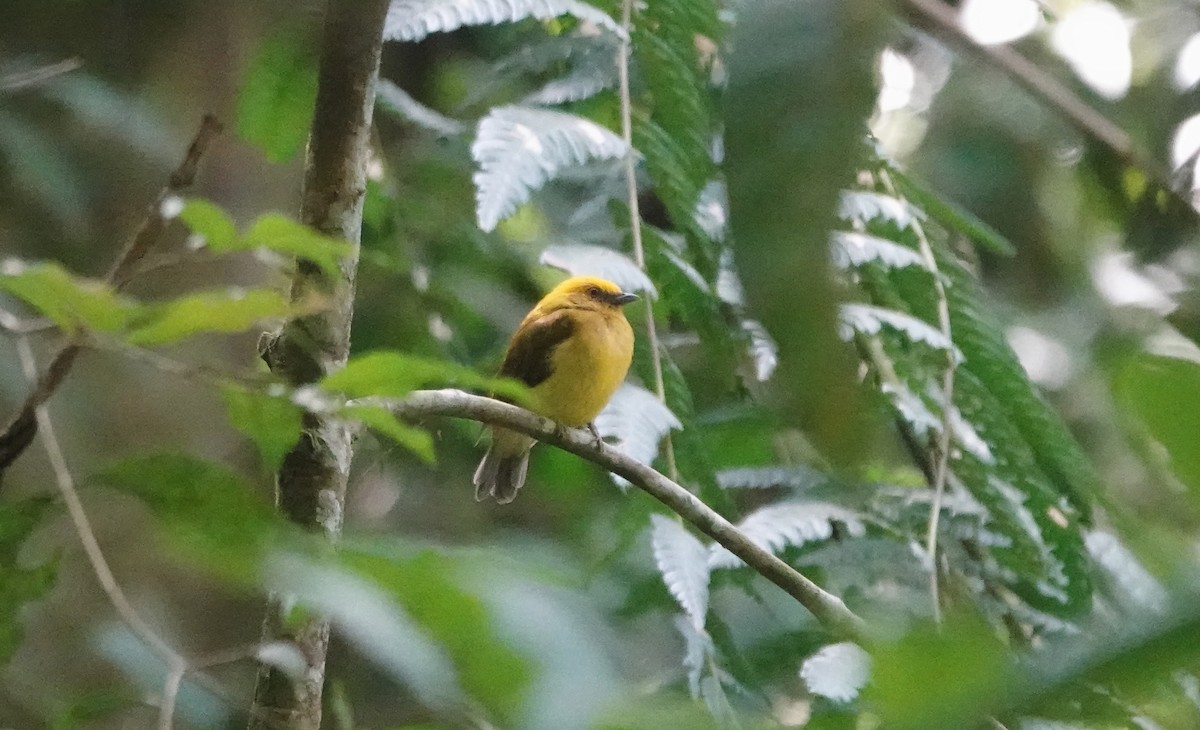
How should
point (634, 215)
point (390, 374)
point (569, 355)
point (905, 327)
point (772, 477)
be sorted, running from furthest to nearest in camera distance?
point (569, 355), point (772, 477), point (634, 215), point (905, 327), point (390, 374)

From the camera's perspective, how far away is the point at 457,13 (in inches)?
61.8

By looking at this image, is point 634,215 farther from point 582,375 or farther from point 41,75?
point 582,375

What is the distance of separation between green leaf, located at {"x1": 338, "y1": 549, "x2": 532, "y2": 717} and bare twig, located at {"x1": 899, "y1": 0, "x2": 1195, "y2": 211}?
10.4 inches

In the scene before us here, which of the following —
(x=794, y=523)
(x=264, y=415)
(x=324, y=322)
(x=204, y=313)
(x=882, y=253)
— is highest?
(x=204, y=313)

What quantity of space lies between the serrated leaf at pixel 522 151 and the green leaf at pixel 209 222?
91 centimetres

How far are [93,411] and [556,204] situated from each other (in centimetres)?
120

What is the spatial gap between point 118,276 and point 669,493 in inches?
36.9

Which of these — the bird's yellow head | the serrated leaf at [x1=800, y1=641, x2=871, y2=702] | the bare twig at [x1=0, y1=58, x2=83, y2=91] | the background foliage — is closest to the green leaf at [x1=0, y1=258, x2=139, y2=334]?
the background foliage

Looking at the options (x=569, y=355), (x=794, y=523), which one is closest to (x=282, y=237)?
(x=794, y=523)

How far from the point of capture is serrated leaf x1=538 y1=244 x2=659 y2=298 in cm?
165

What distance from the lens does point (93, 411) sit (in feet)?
6.36

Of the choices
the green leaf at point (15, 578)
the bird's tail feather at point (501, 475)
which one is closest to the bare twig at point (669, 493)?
the green leaf at point (15, 578)

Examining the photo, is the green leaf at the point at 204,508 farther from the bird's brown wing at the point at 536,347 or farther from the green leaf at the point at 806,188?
the bird's brown wing at the point at 536,347

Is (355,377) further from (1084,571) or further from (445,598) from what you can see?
(1084,571)
